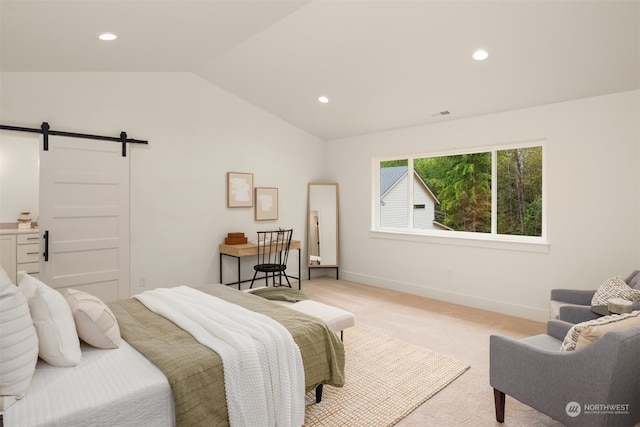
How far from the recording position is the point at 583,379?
1.74 meters

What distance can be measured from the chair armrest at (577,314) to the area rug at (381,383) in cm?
80

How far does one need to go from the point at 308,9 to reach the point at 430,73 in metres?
1.37

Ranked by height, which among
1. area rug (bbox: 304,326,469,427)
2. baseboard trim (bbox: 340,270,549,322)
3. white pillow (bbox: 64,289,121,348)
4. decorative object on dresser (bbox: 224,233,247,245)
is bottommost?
area rug (bbox: 304,326,469,427)

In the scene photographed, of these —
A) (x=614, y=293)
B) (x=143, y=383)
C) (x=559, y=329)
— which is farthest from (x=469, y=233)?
(x=143, y=383)

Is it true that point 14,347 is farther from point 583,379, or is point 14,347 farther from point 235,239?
point 235,239

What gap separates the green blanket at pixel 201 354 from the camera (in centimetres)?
170

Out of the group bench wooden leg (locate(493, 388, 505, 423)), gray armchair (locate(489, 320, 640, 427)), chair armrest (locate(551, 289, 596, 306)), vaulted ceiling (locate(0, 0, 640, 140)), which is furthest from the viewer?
chair armrest (locate(551, 289, 596, 306))

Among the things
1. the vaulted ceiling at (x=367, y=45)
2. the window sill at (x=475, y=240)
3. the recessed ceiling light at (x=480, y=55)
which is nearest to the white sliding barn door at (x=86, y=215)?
the vaulted ceiling at (x=367, y=45)

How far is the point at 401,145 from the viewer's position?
17.4ft

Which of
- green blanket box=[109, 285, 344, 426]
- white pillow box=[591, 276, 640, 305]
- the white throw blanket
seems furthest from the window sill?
the white throw blanket

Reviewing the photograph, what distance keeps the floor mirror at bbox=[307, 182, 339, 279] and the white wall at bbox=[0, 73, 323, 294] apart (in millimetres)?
643

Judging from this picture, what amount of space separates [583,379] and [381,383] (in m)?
1.29

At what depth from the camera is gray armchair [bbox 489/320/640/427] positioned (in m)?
1.67

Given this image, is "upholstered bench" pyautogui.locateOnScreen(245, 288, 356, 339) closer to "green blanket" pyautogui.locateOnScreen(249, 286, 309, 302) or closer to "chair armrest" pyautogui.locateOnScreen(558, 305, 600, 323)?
"green blanket" pyautogui.locateOnScreen(249, 286, 309, 302)
